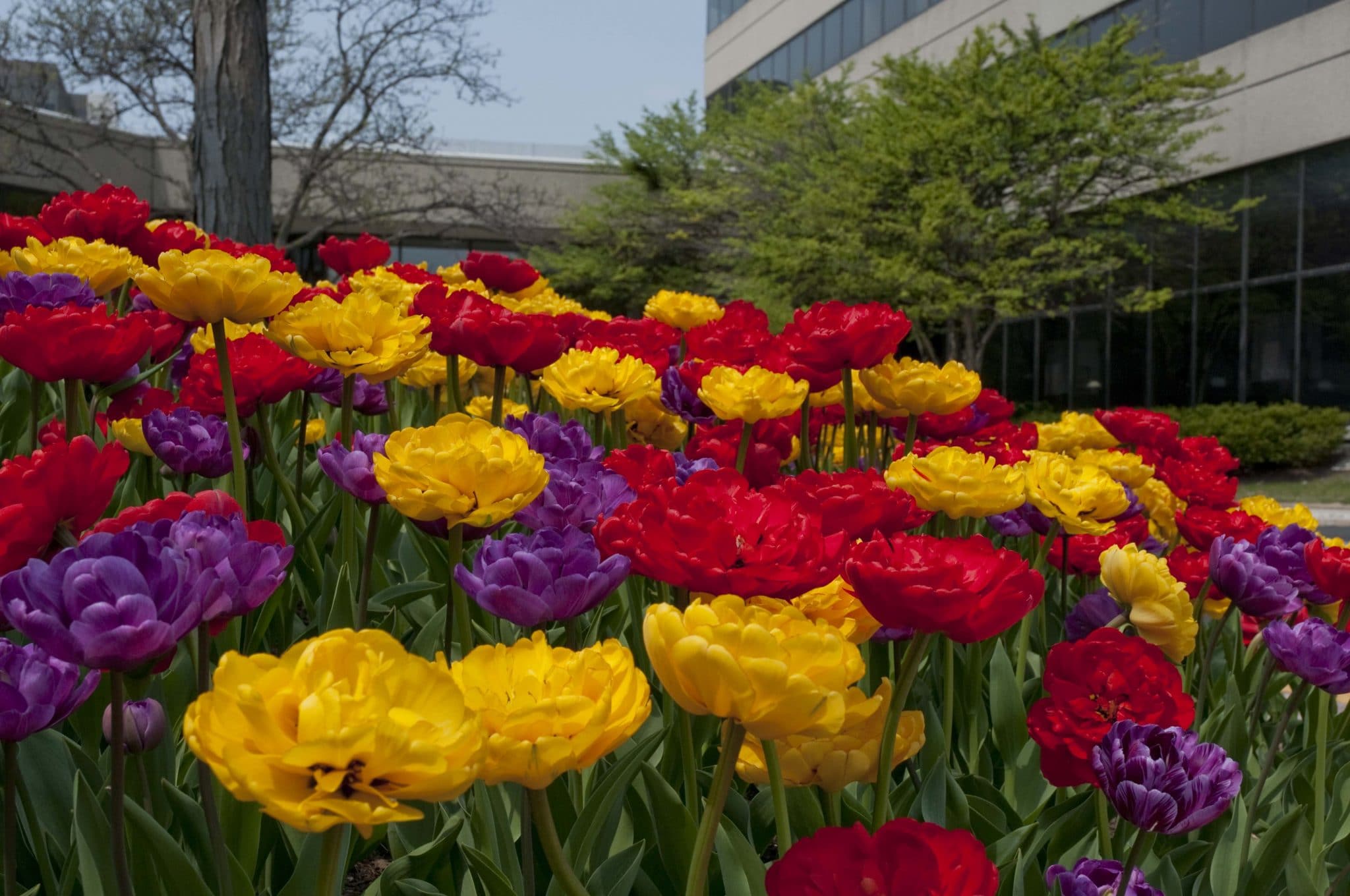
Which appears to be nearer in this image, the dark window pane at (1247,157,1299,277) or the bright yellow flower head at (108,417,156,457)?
the bright yellow flower head at (108,417,156,457)

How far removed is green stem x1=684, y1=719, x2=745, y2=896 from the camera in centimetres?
77

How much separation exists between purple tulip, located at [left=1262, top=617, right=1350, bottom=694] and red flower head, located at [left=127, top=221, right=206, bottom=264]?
240cm

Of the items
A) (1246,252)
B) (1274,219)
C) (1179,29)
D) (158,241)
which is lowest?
(158,241)

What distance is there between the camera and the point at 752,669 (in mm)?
692

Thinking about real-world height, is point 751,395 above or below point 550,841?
above

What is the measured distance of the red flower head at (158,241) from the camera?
8.85 feet

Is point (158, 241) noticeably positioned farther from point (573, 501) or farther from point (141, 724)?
point (141, 724)

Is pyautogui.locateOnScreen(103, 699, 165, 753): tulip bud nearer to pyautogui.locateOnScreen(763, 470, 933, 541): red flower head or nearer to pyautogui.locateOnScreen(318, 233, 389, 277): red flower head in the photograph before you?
pyautogui.locateOnScreen(763, 470, 933, 541): red flower head

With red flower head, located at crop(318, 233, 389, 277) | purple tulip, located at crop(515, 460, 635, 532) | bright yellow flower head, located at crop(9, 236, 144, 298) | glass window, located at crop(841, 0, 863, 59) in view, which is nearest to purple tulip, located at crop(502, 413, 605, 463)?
purple tulip, located at crop(515, 460, 635, 532)

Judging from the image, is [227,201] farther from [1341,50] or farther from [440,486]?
[1341,50]

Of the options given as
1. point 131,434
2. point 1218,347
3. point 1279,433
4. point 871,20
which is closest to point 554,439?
point 131,434

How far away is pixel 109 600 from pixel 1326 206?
59.7 ft

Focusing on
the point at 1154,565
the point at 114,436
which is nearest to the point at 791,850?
the point at 1154,565

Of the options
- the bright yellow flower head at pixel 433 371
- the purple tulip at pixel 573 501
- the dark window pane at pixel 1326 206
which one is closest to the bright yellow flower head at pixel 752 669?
the purple tulip at pixel 573 501
